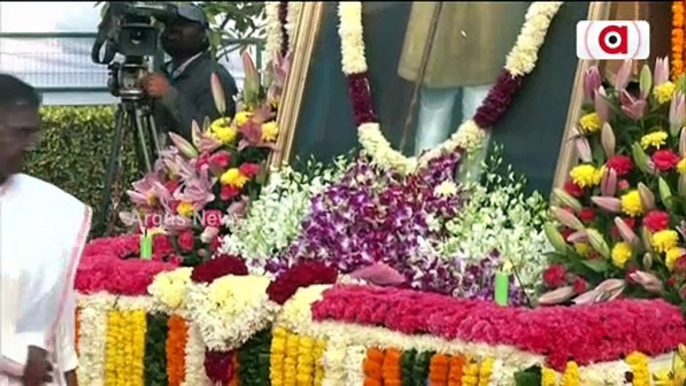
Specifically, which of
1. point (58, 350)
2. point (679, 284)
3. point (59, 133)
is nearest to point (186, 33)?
point (59, 133)

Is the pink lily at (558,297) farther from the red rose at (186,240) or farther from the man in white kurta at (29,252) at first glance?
the man in white kurta at (29,252)

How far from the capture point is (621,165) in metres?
5.39

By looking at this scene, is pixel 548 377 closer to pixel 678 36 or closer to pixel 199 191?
pixel 678 36

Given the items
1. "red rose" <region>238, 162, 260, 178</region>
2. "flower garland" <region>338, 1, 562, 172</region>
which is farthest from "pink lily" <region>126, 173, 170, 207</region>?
"flower garland" <region>338, 1, 562, 172</region>

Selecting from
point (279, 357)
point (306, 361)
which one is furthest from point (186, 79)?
point (306, 361)

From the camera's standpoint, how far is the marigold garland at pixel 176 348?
5840 millimetres

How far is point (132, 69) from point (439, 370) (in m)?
2.50

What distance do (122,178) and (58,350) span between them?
3.03 metres

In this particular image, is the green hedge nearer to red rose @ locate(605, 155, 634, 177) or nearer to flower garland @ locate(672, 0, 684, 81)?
red rose @ locate(605, 155, 634, 177)

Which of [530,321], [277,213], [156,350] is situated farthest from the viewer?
[277,213]

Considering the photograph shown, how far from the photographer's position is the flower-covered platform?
15.5ft

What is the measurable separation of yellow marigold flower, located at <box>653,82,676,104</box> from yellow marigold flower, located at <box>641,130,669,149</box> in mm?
125

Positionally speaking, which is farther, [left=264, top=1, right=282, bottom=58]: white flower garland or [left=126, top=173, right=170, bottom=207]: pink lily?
[left=264, top=1, right=282, bottom=58]: white flower garland

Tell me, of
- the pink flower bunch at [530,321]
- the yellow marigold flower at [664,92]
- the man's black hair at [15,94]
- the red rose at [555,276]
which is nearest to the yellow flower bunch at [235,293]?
the pink flower bunch at [530,321]
